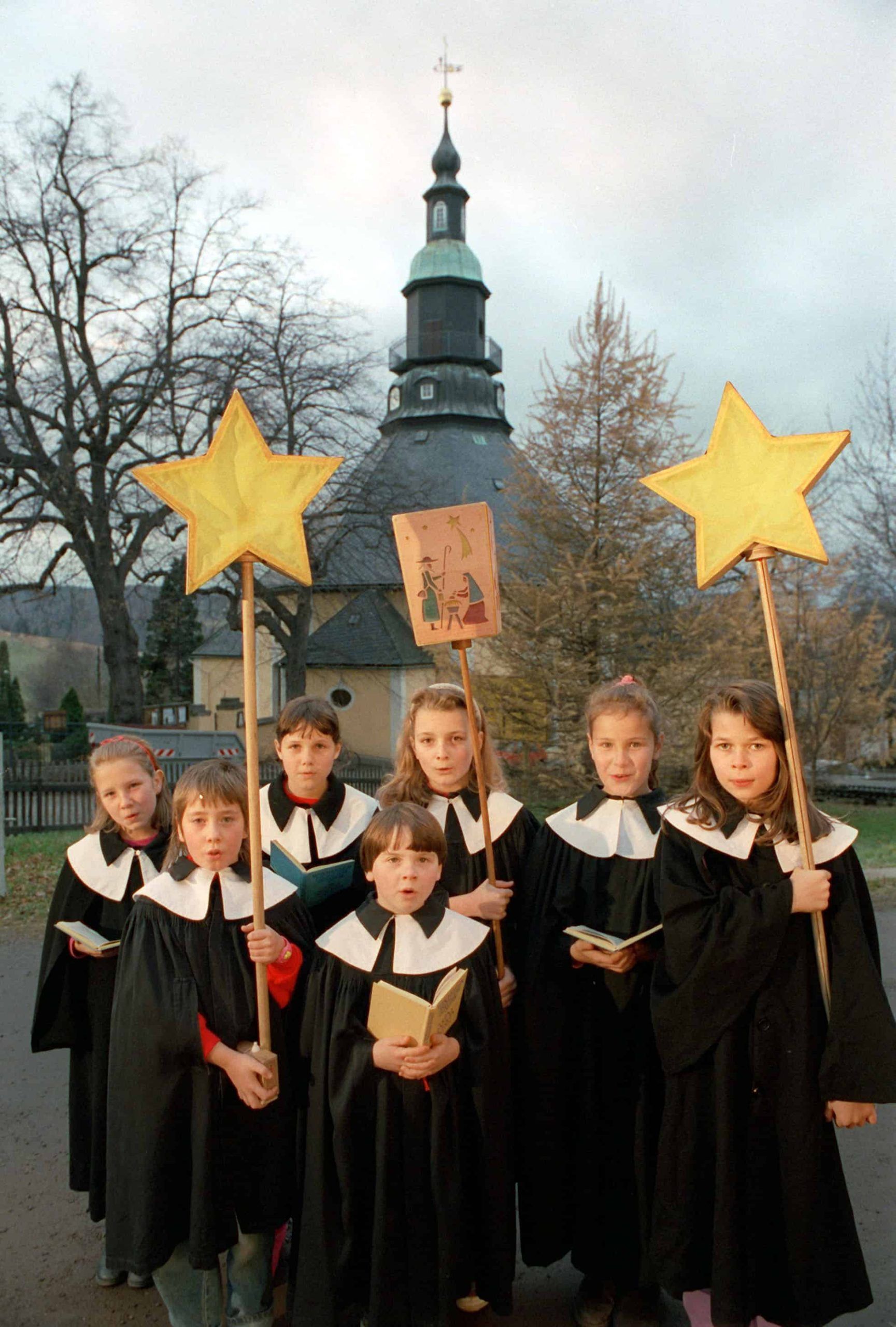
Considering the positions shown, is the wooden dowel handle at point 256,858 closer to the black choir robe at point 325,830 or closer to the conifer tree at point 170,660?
the black choir robe at point 325,830

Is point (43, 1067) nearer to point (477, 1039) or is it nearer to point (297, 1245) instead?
point (297, 1245)

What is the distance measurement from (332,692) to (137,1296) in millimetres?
29342

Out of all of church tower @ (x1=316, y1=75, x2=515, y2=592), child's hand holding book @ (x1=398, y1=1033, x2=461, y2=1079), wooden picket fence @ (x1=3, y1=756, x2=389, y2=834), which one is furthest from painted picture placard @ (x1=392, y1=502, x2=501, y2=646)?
church tower @ (x1=316, y1=75, x2=515, y2=592)

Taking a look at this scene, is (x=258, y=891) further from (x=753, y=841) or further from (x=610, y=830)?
(x=753, y=841)

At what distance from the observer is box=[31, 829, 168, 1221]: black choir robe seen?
3473 mm

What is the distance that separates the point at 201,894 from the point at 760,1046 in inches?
68.7

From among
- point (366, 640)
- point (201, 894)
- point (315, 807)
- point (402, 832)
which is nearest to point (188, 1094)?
point (201, 894)

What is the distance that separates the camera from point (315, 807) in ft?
12.2

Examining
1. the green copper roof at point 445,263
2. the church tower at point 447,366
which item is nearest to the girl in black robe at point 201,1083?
the church tower at point 447,366

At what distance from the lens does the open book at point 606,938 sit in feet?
9.31

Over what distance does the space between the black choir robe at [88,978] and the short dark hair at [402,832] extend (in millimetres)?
983

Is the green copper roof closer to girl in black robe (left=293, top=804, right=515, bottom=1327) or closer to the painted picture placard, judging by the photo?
the painted picture placard

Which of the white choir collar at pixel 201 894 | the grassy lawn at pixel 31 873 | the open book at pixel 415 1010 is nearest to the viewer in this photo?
the open book at pixel 415 1010

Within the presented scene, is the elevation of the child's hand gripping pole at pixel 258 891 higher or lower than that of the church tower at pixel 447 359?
lower
